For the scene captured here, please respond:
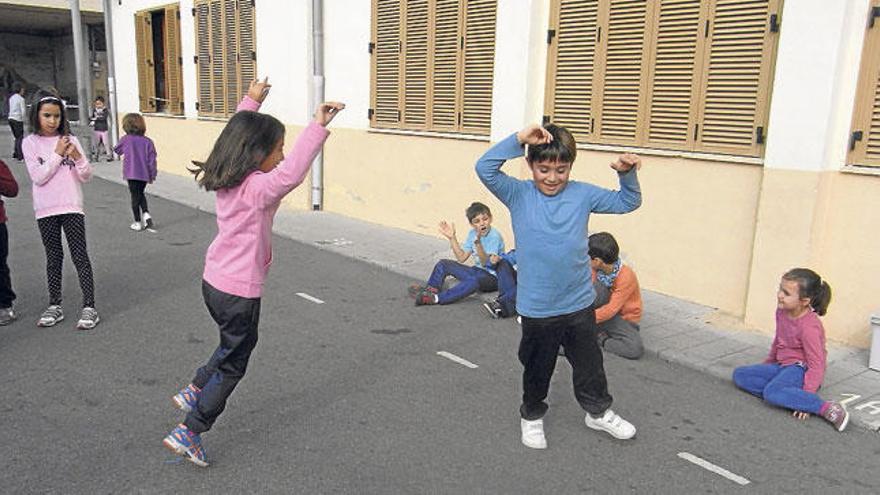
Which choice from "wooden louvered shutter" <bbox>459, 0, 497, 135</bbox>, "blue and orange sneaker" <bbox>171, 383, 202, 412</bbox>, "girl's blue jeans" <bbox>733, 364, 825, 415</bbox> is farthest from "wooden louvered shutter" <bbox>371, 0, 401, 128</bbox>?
"blue and orange sneaker" <bbox>171, 383, 202, 412</bbox>

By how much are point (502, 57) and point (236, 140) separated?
216 inches

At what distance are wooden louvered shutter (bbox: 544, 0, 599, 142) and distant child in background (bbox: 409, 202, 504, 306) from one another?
1.65 metres

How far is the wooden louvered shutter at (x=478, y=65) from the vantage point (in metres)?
8.50

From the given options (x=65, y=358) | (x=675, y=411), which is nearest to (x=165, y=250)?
(x=65, y=358)

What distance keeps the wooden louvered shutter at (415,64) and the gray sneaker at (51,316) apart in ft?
17.1

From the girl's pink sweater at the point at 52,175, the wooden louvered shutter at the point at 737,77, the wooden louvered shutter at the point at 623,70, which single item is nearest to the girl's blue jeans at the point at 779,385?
the wooden louvered shutter at the point at 737,77

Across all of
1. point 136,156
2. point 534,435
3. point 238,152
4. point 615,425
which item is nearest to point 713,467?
point 615,425

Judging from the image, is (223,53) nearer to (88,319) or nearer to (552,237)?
(88,319)

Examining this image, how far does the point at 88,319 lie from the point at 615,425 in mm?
4051

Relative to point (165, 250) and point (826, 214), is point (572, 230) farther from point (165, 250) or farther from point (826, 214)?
point (165, 250)

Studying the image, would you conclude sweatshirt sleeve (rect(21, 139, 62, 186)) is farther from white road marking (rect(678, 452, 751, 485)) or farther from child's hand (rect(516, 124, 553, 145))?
white road marking (rect(678, 452, 751, 485))

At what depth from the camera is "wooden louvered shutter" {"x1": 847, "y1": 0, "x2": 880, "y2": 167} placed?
17.3ft

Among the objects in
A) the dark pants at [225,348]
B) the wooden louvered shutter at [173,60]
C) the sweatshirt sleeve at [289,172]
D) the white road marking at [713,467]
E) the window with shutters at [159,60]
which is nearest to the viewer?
the sweatshirt sleeve at [289,172]

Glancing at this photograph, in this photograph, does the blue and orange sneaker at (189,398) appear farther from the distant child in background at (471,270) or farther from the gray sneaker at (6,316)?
the distant child in background at (471,270)
